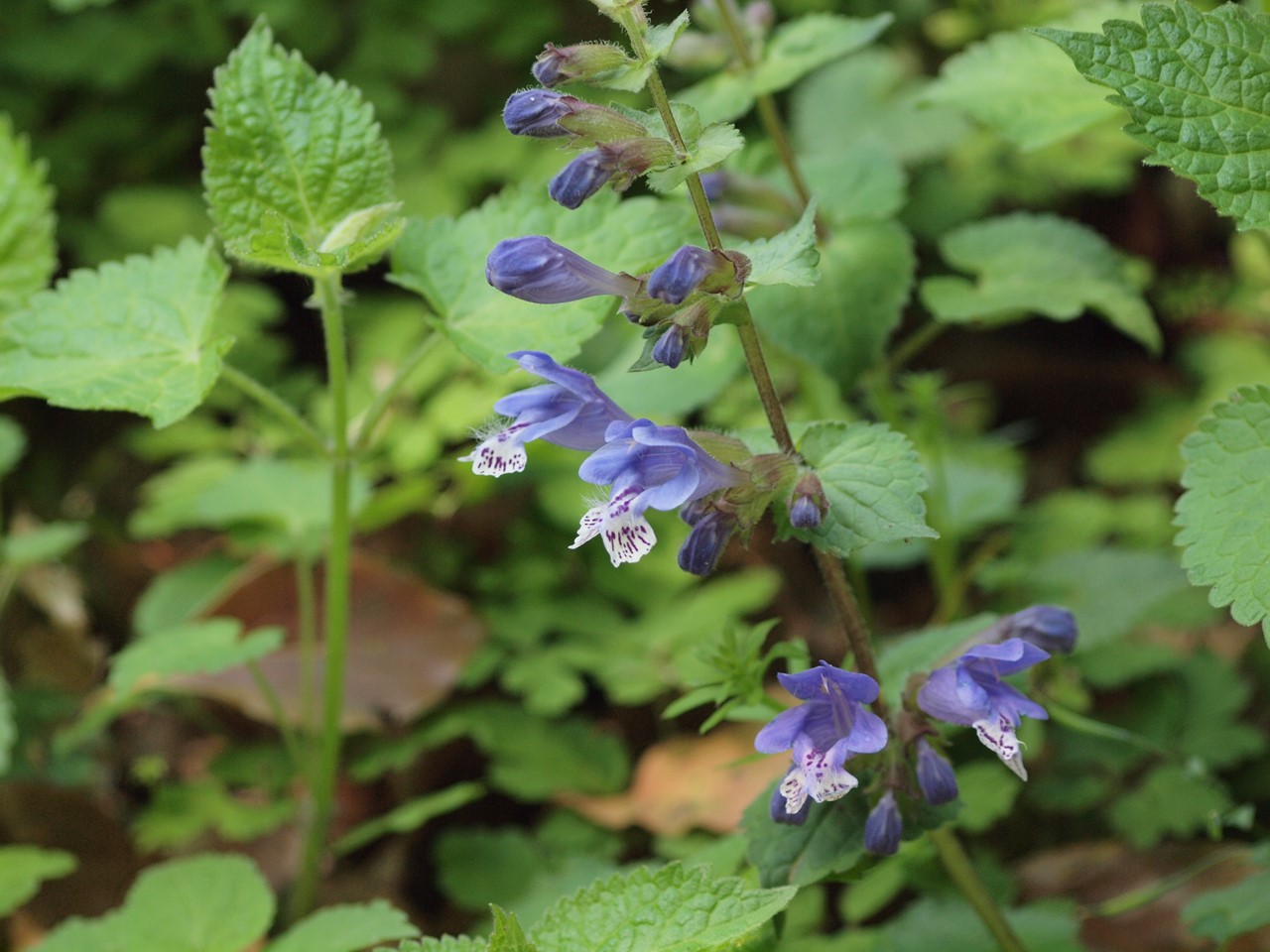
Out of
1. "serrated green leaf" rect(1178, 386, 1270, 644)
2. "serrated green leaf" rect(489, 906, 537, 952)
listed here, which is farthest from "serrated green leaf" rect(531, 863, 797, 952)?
"serrated green leaf" rect(1178, 386, 1270, 644)

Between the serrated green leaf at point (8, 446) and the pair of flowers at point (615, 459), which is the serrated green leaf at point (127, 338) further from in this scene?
the serrated green leaf at point (8, 446)

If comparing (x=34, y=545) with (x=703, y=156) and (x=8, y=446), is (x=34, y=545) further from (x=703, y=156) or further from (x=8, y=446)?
(x=703, y=156)

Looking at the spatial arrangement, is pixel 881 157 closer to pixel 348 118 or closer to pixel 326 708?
pixel 348 118

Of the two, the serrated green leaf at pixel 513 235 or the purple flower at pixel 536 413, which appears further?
the serrated green leaf at pixel 513 235

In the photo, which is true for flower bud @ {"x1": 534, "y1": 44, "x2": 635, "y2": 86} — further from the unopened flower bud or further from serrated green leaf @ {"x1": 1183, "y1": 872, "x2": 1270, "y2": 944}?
serrated green leaf @ {"x1": 1183, "y1": 872, "x2": 1270, "y2": 944}

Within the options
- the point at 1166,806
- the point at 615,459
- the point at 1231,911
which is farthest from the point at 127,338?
the point at 1166,806

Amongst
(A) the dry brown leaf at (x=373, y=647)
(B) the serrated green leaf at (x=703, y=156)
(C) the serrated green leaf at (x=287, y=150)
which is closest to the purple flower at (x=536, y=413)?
(B) the serrated green leaf at (x=703, y=156)
